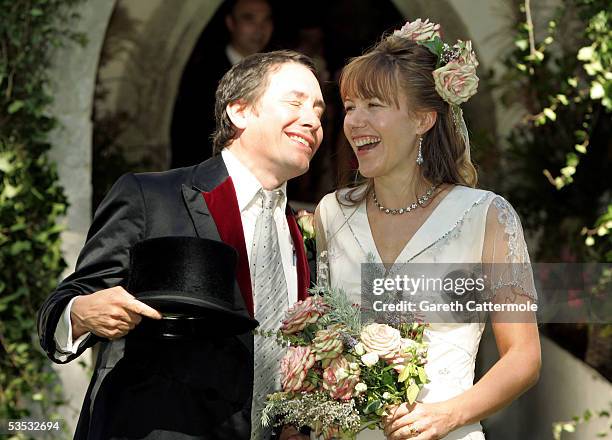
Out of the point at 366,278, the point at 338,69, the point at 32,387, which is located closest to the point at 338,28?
the point at 338,69

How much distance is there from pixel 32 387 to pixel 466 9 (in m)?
3.00

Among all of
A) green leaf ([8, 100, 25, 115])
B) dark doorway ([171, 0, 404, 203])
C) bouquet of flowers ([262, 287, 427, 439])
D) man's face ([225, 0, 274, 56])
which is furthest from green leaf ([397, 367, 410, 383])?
man's face ([225, 0, 274, 56])

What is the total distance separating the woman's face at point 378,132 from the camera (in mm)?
3371

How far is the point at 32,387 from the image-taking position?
5324 millimetres

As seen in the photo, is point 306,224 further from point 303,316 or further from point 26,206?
point 26,206

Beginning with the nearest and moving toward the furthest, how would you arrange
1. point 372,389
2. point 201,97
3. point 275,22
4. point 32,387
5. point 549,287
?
point 372,389, point 32,387, point 549,287, point 201,97, point 275,22

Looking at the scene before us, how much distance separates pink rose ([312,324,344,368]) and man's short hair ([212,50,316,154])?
942mm

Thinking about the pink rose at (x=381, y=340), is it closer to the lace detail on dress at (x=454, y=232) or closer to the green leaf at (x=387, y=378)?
the green leaf at (x=387, y=378)

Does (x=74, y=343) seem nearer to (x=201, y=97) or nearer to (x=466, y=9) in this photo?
(x=466, y=9)

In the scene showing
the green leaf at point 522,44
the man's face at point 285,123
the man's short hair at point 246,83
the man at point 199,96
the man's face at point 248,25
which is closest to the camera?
the man's face at point 285,123

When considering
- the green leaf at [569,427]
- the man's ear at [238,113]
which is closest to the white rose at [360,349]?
the man's ear at [238,113]

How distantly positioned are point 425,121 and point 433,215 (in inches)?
12.0

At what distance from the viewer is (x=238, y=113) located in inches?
144

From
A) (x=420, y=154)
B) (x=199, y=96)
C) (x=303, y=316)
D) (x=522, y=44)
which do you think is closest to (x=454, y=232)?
(x=420, y=154)
